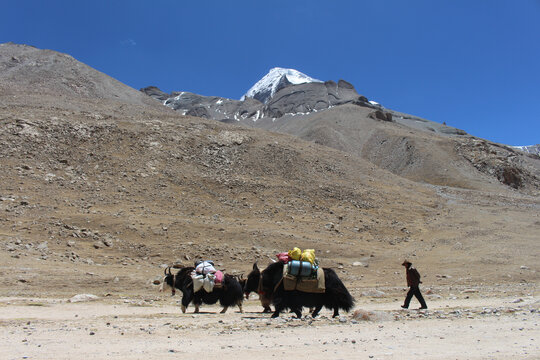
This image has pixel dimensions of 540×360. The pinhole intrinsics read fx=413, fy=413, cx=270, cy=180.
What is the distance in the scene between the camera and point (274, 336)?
6.77 m

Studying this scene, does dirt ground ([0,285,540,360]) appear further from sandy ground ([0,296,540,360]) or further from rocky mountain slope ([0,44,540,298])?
rocky mountain slope ([0,44,540,298])

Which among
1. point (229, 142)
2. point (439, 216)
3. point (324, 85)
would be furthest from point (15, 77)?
point (324, 85)

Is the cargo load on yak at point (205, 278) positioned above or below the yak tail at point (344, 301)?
above

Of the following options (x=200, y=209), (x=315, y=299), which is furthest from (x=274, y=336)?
(x=200, y=209)

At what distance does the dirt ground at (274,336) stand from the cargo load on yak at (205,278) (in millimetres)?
1485

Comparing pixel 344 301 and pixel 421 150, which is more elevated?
pixel 421 150

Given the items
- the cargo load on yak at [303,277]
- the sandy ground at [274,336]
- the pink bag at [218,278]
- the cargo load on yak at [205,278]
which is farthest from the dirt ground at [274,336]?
the pink bag at [218,278]

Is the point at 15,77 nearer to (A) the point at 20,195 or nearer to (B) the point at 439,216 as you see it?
(A) the point at 20,195

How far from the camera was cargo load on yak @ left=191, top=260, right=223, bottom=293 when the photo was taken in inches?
426

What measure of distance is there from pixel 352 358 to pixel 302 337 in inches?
65.5

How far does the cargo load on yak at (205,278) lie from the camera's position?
35.5 ft

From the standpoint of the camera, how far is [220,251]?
20094 millimetres

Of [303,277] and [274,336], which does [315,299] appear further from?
[274,336]

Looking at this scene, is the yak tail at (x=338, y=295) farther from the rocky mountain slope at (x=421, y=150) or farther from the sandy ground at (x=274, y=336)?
the rocky mountain slope at (x=421, y=150)
